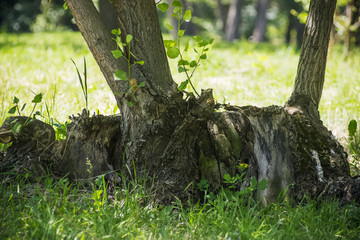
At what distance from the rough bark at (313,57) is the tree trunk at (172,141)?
6cm

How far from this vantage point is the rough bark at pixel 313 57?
2.55 metres

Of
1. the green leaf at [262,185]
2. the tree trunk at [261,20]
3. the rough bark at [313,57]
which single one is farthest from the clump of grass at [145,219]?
the tree trunk at [261,20]

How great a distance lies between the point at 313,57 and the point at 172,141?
51.1 inches

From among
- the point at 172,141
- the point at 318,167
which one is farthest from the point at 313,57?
the point at 172,141

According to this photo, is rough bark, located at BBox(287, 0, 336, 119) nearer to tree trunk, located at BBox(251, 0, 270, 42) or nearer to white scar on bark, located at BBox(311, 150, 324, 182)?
white scar on bark, located at BBox(311, 150, 324, 182)

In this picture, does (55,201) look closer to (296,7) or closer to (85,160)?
(85,160)

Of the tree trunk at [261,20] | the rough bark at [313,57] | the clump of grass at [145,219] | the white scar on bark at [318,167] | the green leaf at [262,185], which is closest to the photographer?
the clump of grass at [145,219]

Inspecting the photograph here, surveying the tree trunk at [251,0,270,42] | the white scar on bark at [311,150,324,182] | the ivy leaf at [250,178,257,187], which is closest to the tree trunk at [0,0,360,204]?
the white scar on bark at [311,150,324,182]

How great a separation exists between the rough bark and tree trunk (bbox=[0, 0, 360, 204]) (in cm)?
6

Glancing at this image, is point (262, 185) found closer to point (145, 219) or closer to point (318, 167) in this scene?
point (318, 167)

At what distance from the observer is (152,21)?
93.1 inches

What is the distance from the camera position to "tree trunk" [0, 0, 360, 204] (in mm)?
2309

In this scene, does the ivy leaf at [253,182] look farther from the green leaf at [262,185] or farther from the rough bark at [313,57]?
the rough bark at [313,57]

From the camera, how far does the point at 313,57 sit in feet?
8.73
